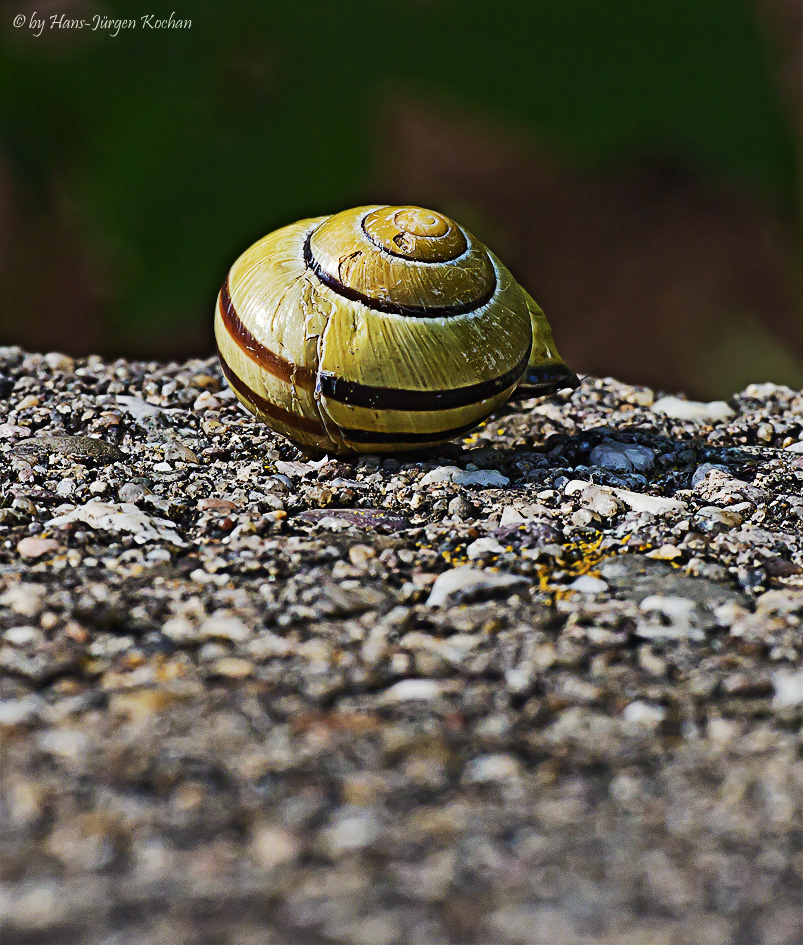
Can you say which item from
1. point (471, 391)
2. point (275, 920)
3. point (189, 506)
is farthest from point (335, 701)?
point (471, 391)

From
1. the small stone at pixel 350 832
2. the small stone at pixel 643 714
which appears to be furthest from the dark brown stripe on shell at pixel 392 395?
the small stone at pixel 350 832

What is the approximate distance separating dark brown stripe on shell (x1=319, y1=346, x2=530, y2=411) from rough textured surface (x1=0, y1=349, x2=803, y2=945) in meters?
0.19

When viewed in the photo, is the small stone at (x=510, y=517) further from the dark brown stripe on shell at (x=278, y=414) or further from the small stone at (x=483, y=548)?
the dark brown stripe on shell at (x=278, y=414)

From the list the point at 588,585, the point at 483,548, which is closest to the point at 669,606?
the point at 588,585

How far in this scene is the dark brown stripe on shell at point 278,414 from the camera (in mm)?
2271

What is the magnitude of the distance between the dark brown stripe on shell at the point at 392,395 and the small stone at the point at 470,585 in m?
0.49

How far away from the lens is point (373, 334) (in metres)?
2.19

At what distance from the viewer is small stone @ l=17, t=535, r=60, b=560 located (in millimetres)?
1864

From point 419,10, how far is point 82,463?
3.75 metres

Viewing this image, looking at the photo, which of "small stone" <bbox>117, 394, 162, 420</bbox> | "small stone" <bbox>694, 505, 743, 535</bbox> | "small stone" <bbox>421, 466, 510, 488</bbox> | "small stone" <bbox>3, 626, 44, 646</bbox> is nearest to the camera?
"small stone" <bbox>3, 626, 44, 646</bbox>

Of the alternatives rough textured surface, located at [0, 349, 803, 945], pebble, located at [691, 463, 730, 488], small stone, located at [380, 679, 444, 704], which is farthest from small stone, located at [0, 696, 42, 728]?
pebble, located at [691, 463, 730, 488]

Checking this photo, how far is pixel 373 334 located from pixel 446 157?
3.19 meters

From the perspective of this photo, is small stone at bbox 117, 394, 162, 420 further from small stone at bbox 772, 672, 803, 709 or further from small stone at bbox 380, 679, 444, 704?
small stone at bbox 772, 672, 803, 709

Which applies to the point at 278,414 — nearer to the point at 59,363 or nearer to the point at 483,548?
the point at 483,548
